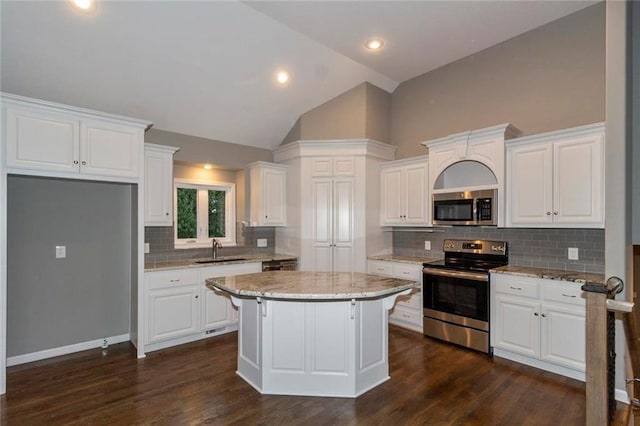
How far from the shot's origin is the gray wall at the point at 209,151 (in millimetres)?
4391

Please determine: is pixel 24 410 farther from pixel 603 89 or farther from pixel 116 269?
pixel 603 89

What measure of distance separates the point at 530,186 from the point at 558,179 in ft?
0.85

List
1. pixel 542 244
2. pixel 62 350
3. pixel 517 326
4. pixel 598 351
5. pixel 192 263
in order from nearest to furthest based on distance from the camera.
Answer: pixel 598 351
pixel 517 326
pixel 62 350
pixel 542 244
pixel 192 263

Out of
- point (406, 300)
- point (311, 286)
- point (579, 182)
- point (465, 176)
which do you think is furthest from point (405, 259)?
point (311, 286)

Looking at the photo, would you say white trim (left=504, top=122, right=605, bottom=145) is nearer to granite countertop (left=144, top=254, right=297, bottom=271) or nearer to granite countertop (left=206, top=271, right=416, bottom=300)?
granite countertop (left=206, top=271, right=416, bottom=300)

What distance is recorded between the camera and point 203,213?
5066 millimetres

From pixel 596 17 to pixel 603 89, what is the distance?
0.77 metres

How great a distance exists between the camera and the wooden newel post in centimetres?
164

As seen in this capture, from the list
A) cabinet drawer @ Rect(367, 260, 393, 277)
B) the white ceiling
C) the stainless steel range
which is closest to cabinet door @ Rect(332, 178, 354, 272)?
cabinet drawer @ Rect(367, 260, 393, 277)

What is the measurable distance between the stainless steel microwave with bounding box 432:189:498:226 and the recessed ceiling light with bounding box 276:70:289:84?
8.02ft

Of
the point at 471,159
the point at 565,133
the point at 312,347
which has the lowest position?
the point at 312,347

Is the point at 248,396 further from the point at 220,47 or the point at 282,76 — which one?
the point at 282,76

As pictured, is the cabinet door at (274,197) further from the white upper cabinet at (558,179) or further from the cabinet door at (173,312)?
the white upper cabinet at (558,179)

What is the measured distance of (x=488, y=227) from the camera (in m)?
4.21
